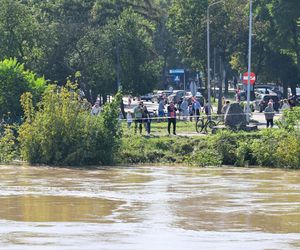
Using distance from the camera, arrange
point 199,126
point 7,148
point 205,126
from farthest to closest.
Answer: point 199,126 < point 205,126 < point 7,148

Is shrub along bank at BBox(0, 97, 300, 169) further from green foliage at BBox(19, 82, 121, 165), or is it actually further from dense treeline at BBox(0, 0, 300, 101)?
dense treeline at BBox(0, 0, 300, 101)

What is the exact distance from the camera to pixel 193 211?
2433cm

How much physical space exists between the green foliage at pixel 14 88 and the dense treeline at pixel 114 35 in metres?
20.8

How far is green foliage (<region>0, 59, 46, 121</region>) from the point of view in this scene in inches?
1695

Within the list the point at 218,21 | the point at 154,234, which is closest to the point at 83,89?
the point at 218,21

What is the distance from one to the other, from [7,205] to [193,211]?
4.46 meters

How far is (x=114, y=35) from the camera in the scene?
67688 mm

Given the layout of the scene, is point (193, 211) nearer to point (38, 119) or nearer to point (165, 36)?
point (38, 119)

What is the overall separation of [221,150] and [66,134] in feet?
19.3

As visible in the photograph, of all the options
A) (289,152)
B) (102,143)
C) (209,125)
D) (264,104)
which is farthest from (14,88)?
(264,104)

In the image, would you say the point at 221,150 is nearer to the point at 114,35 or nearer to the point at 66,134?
the point at 66,134

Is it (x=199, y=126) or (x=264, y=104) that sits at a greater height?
(x=264, y=104)

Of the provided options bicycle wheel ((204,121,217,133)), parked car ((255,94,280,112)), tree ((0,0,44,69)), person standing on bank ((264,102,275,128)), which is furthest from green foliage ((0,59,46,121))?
parked car ((255,94,280,112))

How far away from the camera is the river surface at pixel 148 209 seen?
64.6 feet
